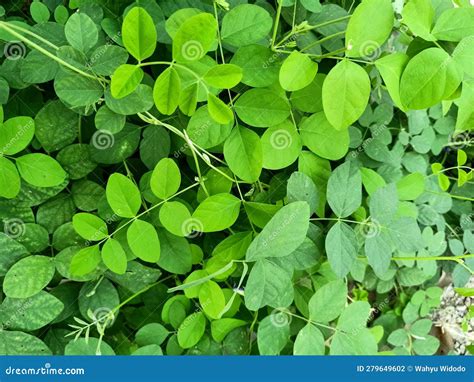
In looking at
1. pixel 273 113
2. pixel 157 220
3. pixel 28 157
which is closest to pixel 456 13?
pixel 273 113

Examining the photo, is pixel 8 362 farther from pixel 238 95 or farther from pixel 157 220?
pixel 238 95

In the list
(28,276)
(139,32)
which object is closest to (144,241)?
(28,276)

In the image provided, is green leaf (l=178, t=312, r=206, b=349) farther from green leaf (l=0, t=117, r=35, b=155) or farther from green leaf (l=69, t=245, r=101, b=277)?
green leaf (l=0, t=117, r=35, b=155)

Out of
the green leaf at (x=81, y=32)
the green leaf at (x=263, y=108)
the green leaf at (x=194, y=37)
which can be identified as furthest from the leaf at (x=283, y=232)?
the green leaf at (x=81, y=32)

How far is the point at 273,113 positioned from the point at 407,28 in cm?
22

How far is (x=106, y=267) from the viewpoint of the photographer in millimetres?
689

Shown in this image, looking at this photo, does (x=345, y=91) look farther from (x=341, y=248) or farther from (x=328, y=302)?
(x=328, y=302)

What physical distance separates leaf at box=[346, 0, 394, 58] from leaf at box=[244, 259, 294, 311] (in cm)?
31

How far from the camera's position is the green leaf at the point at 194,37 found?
1.70ft

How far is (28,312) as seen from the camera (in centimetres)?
64

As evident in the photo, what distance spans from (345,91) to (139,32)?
0.26 metres

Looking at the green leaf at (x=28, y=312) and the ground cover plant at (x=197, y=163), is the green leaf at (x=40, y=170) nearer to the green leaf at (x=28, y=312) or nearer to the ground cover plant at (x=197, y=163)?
the ground cover plant at (x=197, y=163)

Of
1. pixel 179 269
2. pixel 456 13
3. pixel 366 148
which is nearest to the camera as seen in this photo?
pixel 456 13

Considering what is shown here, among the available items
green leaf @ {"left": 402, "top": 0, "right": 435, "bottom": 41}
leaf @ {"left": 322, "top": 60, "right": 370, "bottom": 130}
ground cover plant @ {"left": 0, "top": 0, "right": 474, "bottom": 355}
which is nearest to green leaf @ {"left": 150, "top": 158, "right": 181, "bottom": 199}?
ground cover plant @ {"left": 0, "top": 0, "right": 474, "bottom": 355}
